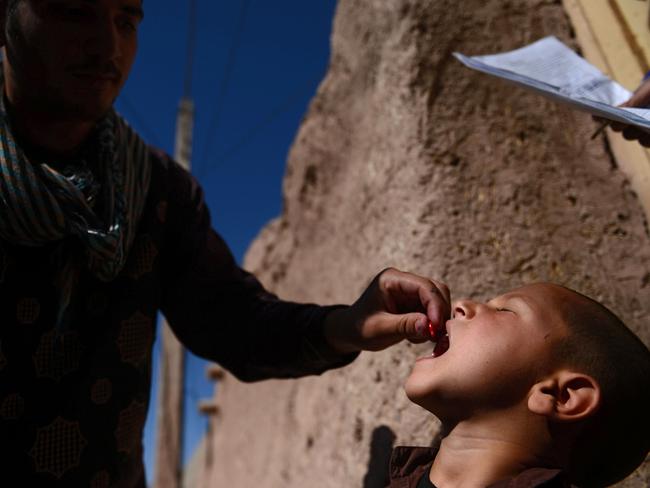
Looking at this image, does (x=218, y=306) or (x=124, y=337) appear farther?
(x=218, y=306)

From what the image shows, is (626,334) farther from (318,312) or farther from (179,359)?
(179,359)

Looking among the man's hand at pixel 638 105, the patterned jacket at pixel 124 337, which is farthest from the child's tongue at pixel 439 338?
the man's hand at pixel 638 105

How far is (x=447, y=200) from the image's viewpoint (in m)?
2.18

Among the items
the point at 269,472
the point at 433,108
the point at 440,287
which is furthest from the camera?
the point at 269,472

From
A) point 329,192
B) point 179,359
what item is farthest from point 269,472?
point 179,359

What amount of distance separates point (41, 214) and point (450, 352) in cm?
96

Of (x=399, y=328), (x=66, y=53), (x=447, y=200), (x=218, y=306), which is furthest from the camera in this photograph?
(x=447, y=200)

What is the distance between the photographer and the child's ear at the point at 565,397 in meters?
1.31

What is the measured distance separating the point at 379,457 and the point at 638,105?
1135mm

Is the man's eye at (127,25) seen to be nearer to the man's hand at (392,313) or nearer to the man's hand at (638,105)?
the man's hand at (392,313)

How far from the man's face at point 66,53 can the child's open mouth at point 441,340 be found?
0.98m

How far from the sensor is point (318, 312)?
6.06ft

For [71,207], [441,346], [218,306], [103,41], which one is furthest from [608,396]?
[103,41]

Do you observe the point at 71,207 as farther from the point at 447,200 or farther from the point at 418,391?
the point at 447,200
